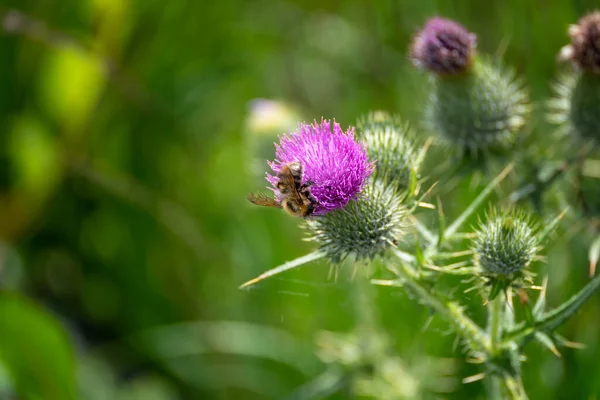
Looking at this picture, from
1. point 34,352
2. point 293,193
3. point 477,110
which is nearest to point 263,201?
point 293,193

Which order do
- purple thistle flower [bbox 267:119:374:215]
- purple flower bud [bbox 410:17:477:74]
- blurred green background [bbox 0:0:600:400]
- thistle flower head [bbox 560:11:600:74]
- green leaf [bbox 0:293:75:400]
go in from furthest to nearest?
blurred green background [bbox 0:0:600:400], green leaf [bbox 0:293:75:400], purple flower bud [bbox 410:17:477:74], thistle flower head [bbox 560:11:600:74], purple thistle flower [bbox 267:119:374:215]

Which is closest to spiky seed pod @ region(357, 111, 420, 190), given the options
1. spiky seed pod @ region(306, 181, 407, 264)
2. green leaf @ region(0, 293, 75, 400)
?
spiky seed pod @ region(306, 181, 407, 264)

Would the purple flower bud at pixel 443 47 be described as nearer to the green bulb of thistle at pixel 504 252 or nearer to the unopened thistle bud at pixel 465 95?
the unopened thistle bud at pixel 465 95

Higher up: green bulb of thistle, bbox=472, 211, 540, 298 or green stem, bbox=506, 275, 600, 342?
green bulb of thistle, bbox=472, 211, 540, 298

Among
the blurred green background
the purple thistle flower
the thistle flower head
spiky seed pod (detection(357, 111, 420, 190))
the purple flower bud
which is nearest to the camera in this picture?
the purple thistle flower

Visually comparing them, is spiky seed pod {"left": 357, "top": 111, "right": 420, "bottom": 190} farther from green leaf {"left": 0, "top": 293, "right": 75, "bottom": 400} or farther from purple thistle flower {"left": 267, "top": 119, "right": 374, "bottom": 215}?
green leaf {"left": 0, "top": 293, "right": 75, "bottom": 400}

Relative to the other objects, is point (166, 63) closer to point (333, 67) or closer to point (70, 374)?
point (333, 67)

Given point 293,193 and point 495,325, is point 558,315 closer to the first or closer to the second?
point 495,325
